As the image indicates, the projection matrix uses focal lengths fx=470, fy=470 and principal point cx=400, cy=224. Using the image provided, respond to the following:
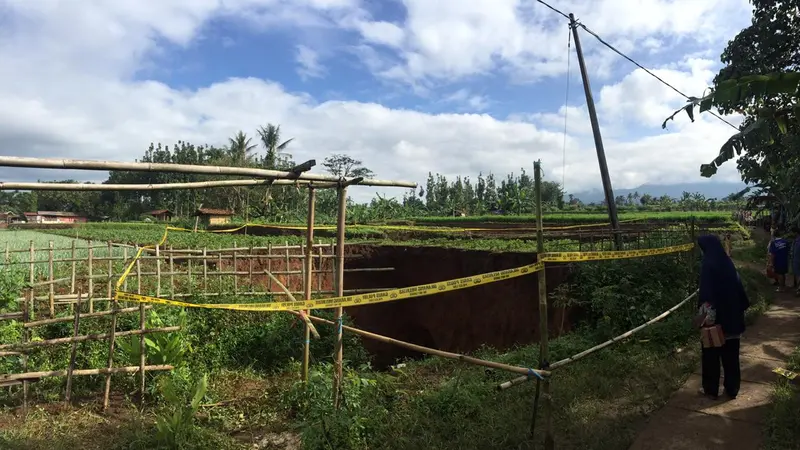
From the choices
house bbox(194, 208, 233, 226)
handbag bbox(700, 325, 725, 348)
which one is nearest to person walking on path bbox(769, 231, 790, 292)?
handbag bbox(700, 325, 725, 348)

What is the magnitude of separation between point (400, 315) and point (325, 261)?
7.84 feet

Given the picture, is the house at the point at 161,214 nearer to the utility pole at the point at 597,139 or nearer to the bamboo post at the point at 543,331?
the utility pole at the point at 597,139

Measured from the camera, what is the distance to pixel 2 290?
6.50 m

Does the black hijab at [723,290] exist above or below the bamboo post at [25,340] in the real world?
above

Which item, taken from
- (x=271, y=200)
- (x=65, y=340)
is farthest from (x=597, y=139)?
(x=271, y=200)

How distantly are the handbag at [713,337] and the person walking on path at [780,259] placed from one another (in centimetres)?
617

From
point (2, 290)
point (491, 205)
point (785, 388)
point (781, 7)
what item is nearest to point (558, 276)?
point (785, 388)

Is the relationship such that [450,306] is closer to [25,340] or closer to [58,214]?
[25,340]

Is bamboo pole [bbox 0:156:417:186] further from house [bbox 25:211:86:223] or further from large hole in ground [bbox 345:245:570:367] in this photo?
house [bbox 25:211:86:223]

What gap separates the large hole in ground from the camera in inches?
362

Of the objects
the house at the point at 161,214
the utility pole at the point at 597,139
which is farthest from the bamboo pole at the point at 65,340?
the house at the point at 161,214

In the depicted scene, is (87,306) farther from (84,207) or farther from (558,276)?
(84,207)

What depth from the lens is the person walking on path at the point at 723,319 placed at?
4211 mm

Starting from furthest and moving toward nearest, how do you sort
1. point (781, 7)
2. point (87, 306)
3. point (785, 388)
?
point (781, 7), point (87, 306), point (785, 388)
